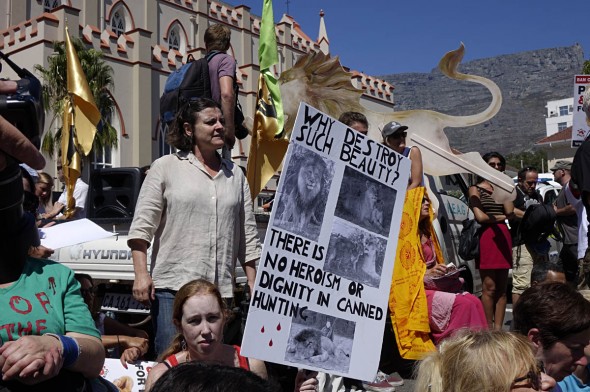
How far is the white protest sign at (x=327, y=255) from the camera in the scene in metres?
2.79

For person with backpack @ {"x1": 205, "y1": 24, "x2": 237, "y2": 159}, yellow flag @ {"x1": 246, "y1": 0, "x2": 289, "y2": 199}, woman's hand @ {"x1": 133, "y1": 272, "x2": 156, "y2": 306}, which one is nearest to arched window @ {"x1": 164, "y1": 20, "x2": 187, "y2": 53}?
yellow flag @ {"x1": 246, "y1": 0, "x2": 289, "y2": 199}

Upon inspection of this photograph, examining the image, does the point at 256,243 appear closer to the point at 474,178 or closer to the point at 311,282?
the point at 311,282

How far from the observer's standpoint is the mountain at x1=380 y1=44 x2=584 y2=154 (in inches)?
4606

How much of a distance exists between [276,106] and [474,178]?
97.8 inches

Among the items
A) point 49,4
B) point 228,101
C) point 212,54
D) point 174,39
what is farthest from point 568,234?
point 174,39

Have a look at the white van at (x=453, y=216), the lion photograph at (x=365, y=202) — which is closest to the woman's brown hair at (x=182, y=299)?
the lion photograph at (x=365, y=202)

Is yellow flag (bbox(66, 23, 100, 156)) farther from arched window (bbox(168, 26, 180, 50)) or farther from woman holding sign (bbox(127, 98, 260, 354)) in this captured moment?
arched window (bbox(168, 26, 180, 50))

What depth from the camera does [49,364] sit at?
2172mm

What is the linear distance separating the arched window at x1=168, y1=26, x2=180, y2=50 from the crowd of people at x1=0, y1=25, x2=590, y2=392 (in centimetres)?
3862

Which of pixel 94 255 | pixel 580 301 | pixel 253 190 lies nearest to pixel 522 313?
pixel 580 301

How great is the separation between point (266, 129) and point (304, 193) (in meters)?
3.24

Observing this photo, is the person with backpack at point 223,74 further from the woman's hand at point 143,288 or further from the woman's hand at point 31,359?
the woman's hand at point 31,359

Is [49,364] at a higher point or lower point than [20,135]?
lower

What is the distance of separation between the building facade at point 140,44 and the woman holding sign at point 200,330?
2113 cm
